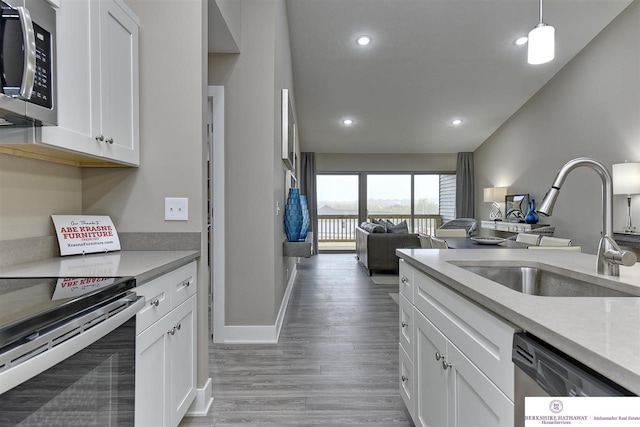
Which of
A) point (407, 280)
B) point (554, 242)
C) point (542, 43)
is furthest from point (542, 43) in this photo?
point (407, 280)

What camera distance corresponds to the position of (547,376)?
0.67 meters

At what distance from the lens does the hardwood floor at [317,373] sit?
1.85 metres

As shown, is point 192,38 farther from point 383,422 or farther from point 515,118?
point 515,118

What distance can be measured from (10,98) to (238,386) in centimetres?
187

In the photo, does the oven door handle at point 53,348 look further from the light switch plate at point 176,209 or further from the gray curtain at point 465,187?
the gray curtain at point 465,187

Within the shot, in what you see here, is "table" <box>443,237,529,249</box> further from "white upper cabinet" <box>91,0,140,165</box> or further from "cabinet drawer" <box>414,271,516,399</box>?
"white upper cabinet" <box>91,0,140,165</box>

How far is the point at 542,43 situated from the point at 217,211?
10.2 ft

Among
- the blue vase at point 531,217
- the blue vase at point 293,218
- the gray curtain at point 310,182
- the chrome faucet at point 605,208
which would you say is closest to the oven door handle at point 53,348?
the chrome faucet at point 605,208

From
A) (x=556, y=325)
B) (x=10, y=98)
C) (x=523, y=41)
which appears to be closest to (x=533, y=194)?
(x=523, y=41)

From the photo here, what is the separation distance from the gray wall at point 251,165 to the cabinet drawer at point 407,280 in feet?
4.27

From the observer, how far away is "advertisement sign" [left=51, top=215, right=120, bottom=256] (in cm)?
160

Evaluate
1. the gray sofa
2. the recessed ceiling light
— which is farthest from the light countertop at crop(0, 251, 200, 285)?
the recessed ceiling light

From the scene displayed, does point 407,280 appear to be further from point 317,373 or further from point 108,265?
point 108,265

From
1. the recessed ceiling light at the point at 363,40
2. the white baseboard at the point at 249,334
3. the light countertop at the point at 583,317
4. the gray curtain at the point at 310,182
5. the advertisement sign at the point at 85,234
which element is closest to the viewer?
the light countertop at the point at 583,317
